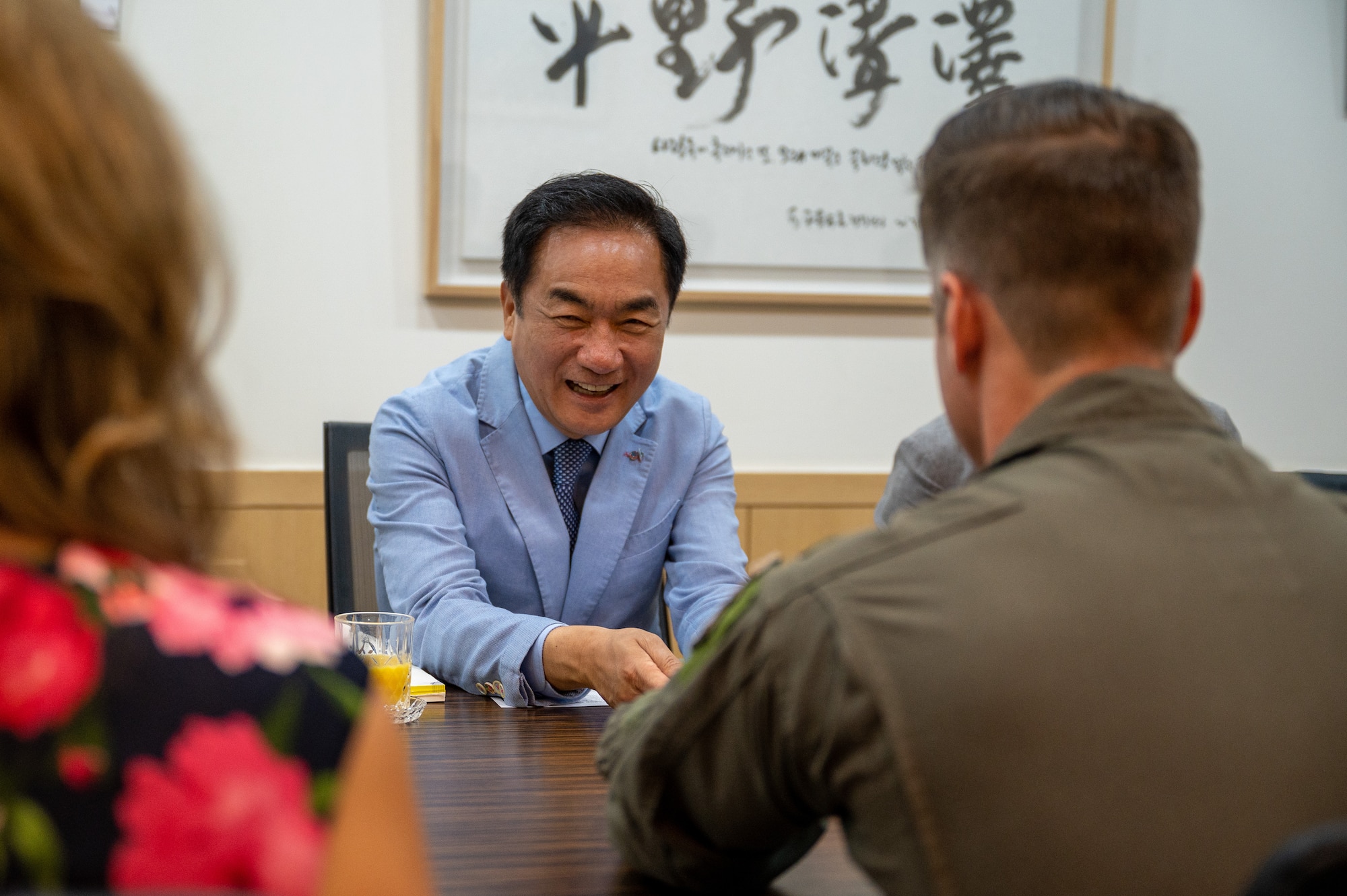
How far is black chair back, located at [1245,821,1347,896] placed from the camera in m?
0.53

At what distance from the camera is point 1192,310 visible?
36.4 inches

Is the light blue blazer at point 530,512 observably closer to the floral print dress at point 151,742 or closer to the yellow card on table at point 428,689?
the yellow card on table at point 428,689

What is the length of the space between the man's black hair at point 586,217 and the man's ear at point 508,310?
0.03 m

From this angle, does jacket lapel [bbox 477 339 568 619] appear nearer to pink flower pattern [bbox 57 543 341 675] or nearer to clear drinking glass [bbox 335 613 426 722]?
clear drinking glass [bbox 335 613 426 722]

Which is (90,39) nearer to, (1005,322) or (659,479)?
(1005,322)

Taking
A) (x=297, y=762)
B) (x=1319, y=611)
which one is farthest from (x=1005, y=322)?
(x=297, y=762)

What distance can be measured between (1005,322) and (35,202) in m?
0.64

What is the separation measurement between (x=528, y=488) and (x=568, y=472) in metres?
0.12

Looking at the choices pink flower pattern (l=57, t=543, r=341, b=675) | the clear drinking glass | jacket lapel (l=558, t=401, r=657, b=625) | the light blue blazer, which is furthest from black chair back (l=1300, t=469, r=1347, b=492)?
pink flower pattern (l=57, t=543, r=341, b=675)

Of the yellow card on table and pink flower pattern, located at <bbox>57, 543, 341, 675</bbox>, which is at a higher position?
pink flower pattern, located at <bbox>57, 543, 341, 675</bbox>


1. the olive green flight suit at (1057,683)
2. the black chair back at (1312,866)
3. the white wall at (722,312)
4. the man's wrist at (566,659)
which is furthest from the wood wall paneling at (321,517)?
the black chair back at (1312,866)

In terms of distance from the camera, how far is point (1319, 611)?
29.5 inches

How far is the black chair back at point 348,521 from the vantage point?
6.78 ft

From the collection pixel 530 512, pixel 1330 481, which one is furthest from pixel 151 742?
pixel 1330 481
